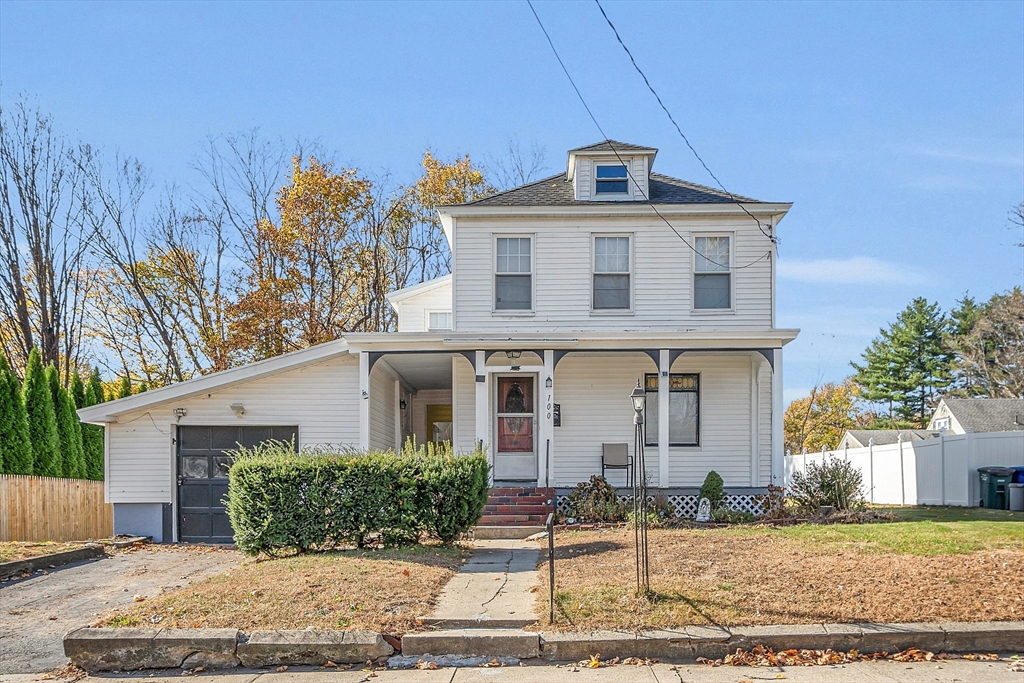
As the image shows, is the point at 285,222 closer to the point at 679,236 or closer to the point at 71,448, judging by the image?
the point at 71,448

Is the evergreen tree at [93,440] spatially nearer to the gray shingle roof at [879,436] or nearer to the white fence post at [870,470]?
the white fence post at [870,470]

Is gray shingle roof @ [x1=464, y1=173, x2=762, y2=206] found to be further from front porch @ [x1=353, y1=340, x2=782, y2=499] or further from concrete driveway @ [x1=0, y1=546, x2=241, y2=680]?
concrete driveway @ [x1=0, y1=546, x2=241, y2=680]

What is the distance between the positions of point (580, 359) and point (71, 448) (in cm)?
1343

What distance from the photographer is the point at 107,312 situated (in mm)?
34219

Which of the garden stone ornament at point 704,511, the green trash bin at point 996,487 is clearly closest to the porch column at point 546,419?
the garden stone ornament at point 704,511

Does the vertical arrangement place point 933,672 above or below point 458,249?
below

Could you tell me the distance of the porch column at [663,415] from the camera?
17125mm

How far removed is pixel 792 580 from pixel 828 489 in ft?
23.5

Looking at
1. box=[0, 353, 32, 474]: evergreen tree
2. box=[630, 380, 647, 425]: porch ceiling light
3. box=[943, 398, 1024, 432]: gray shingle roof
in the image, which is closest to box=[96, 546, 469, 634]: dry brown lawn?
box=[630, 380, 647, 425]: porch ceiling light

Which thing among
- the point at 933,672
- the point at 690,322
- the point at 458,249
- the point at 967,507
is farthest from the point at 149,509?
the point at 967,507

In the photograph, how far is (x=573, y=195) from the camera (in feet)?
62.8

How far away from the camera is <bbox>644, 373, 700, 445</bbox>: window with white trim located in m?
18.5

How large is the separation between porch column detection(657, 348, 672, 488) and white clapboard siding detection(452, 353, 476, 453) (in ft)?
12.5

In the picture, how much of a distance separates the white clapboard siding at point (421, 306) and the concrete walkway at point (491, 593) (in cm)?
919
